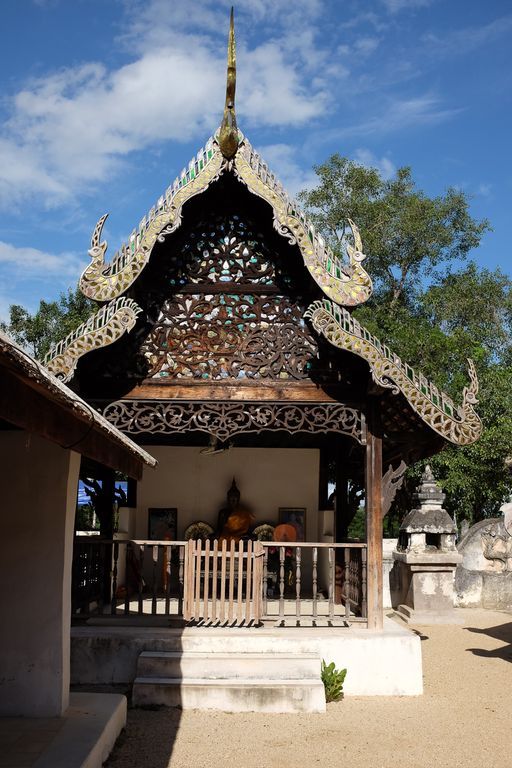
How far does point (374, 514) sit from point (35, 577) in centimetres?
390

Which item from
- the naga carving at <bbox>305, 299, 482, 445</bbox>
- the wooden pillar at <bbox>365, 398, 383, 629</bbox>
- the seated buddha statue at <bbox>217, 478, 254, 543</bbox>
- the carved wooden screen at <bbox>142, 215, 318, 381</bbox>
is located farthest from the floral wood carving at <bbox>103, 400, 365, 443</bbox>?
the seated buddha statue at <bbox>217, 478, 254, 543</bbox>

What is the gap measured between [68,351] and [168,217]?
1.68 metres

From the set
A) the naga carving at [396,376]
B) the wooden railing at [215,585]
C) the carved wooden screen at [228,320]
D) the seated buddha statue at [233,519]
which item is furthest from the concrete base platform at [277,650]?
the seated buddha statue at [233,519]

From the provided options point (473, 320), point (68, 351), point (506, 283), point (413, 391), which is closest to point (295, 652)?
point (413, 391)

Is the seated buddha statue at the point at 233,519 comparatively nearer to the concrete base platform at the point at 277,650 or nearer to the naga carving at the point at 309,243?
the concrete base platform at the point at 277,650

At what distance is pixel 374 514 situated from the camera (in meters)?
8.43

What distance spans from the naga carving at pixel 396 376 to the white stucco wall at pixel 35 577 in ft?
10.2

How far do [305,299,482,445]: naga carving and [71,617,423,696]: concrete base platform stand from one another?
7.08ft

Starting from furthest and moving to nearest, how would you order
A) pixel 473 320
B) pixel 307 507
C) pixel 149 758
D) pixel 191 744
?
pixel 473 320 → pixel 307 507 → pixel 191 744 → pixel 149 758

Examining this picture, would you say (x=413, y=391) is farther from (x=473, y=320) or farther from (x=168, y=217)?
(x=473, y=320)

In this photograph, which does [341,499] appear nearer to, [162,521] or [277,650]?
[162,521]

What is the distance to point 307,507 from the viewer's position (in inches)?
485

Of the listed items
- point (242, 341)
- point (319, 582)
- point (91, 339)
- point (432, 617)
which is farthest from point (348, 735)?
point (432, 617)

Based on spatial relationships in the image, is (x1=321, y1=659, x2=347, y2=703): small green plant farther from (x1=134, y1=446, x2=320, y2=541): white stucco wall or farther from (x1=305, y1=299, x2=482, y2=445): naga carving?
(x1=134, y1=446, x2=320, y2=541): white stucco wall
